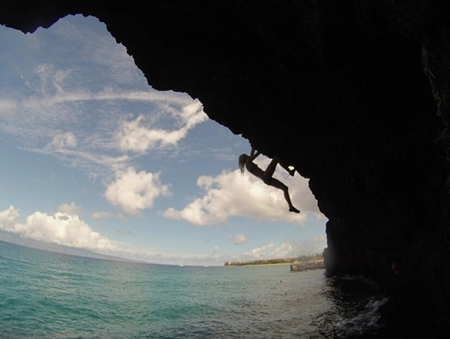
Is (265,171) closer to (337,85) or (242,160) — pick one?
(242,160)

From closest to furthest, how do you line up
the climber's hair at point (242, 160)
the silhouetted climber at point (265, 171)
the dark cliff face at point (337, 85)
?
the dark cliff face at point (337, 85) < the silhouetted climber at point (265, 171) < the climber's hair at point (242, 160)

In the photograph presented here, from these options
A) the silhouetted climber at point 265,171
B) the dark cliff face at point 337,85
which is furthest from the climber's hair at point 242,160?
the dark cliff face at point 337,85

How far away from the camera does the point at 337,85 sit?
26.6 feet

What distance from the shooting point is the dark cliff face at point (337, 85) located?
19.3ft

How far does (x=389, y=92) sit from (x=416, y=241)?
5.91 m

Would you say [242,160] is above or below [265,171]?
above

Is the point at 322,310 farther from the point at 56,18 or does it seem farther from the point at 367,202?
the point at 56,18

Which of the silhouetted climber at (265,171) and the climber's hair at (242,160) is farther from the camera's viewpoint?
the climber's hair at (242,160)

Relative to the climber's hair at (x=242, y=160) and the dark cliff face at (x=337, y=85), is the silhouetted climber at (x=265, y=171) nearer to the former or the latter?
the climber's hair at (x=242, y=160)

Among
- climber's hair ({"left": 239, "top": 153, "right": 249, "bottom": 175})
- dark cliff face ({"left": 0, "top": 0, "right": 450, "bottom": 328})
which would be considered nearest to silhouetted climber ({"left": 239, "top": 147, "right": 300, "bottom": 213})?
climber's hair ({"left": 239, "top": 153, "right": 249, "bottom": 175})

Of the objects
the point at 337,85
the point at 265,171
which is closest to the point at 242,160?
the point at 265,171

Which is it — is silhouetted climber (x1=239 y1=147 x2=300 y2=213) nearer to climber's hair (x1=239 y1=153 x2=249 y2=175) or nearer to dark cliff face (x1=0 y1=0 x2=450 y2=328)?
climber's hair (x1=239 y1=153 x2=249 y2=175)

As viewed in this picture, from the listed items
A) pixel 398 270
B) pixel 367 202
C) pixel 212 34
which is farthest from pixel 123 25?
pixel 398 270

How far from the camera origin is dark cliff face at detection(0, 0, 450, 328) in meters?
5.89
